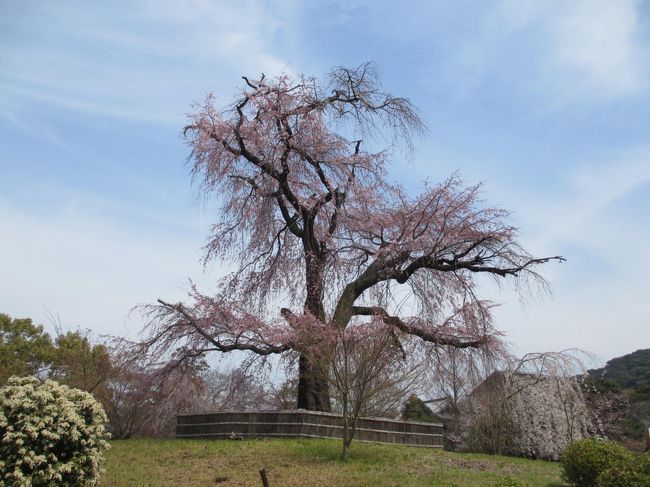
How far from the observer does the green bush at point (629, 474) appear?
783 cm

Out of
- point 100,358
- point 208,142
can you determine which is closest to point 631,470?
point 208,142

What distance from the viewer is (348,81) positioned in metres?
14.9

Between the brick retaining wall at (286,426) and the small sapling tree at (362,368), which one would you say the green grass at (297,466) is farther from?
the small sapling tree at (362,368)

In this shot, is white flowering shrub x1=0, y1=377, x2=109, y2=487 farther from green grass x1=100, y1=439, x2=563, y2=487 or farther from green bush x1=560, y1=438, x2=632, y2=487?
green bush x1=560, y1=438, x2=632, y2=487

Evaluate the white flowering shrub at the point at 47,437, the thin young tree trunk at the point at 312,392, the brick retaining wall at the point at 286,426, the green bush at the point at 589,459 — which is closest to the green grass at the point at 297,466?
the brick retaining wall at the point at 286,426

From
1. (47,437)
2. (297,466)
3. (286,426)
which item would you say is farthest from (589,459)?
(47,437)

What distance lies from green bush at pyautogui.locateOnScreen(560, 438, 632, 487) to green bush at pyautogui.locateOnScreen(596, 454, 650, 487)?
1.04m

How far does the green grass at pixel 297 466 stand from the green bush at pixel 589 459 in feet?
2.45

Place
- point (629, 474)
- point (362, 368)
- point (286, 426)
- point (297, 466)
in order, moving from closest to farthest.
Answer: point (629, 474), point (297, 466), point (362, 368), point (286, 426)

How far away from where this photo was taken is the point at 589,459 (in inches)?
381

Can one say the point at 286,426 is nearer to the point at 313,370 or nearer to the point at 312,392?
the point at 313,370

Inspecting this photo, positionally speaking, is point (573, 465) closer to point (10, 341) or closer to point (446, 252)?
point (446, 252)

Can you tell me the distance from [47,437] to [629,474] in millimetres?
7683

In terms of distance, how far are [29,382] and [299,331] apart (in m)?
5.62
